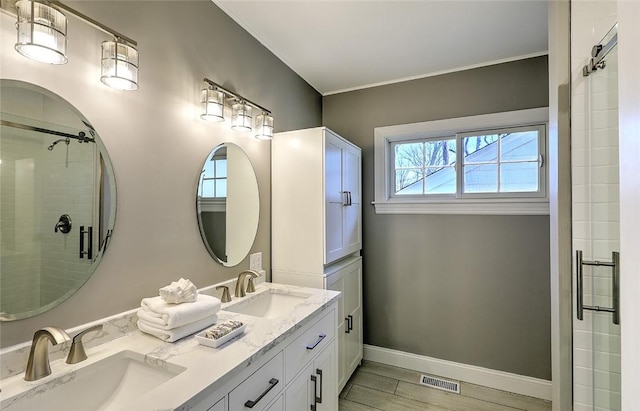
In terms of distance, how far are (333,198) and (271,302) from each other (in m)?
0.81

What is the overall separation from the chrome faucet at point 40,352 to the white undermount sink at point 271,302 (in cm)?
88

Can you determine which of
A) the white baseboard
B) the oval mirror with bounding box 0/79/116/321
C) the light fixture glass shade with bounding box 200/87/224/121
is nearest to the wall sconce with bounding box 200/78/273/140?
the light fixture glass shade with bounding box 200/87/224/121

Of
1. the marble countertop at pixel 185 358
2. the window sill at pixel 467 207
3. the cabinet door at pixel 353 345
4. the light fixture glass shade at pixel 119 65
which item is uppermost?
the light fixture glass shade at pixel 119 65

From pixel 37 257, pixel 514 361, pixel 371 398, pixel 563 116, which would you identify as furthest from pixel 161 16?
pixel 514 361

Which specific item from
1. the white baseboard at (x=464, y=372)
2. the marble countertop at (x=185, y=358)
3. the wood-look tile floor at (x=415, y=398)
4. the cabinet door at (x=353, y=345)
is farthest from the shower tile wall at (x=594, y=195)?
the cabinet door at (x=353, y=345)

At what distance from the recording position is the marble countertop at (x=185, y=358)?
813mm

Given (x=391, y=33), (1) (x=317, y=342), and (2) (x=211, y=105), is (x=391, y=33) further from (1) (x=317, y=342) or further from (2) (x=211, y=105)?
(1) (x=317, y=342)

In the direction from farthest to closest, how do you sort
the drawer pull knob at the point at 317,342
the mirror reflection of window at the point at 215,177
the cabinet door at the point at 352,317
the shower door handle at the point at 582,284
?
the cabinet door at the point at 352,317, the mirror reflection of window at the point at 215,177, the drawer pull knob at the point at 317,342, the shower door handle at the point at 582,284

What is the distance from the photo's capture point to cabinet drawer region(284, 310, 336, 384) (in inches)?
51.1

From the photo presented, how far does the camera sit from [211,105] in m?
1.54

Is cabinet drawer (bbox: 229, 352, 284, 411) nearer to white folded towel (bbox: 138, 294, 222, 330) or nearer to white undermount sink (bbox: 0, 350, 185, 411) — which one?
white undermount sink (bbox: 0, 350, 185, 411)

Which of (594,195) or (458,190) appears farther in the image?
(458,190)

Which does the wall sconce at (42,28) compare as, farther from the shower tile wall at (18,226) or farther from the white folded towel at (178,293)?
the white folded towel at (178,293)

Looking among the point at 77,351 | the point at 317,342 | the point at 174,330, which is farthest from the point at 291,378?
the point at 77,351
